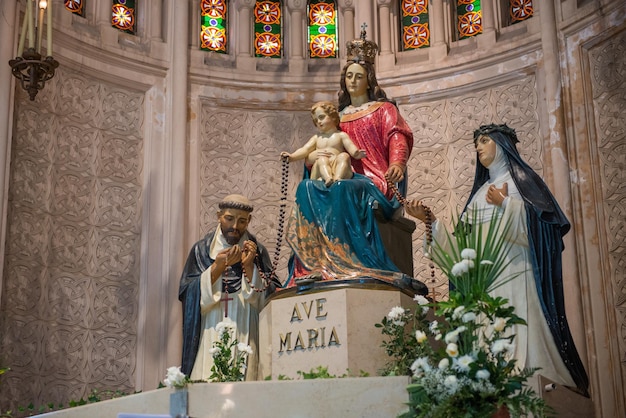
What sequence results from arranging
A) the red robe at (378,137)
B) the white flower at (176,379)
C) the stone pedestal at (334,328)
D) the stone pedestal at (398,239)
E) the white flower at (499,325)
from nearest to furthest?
the white flower at (499,325)
the white flower at (176,379)
the stone pedestal at (334,328)
the stone pedestal at (398,239)
the red robe at (378,137)

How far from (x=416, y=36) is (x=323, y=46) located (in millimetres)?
1064

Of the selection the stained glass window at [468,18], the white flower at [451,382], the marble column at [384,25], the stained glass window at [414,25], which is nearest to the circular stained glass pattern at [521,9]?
the stained glass window at [468,18]

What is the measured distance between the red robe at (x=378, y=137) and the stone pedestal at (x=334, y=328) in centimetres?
114

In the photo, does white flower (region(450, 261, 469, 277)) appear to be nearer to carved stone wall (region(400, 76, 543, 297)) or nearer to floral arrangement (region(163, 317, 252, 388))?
floral arrangement (region(163, 317, 252, 388))

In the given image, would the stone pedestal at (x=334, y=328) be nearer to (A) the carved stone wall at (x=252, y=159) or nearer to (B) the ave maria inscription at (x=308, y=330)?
(B) the ave maria inscription at (x=308, y=330)

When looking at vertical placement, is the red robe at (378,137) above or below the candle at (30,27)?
below

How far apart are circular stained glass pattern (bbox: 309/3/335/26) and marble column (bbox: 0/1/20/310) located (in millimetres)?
3463

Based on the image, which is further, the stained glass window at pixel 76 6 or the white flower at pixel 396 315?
the stained glass window at pixel 76 6

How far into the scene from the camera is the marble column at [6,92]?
9453 mm

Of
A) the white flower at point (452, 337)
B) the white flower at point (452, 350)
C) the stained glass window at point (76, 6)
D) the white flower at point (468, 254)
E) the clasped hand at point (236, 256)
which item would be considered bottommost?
the white flower at point (452, 350)

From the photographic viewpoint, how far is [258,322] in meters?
8.29

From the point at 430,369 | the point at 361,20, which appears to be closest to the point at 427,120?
the point at 361,20

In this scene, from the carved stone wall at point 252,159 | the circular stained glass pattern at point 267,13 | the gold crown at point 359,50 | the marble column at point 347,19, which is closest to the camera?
the gold crown at point 359,50

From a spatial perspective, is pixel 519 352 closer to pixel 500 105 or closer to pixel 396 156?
pixel 396 156
